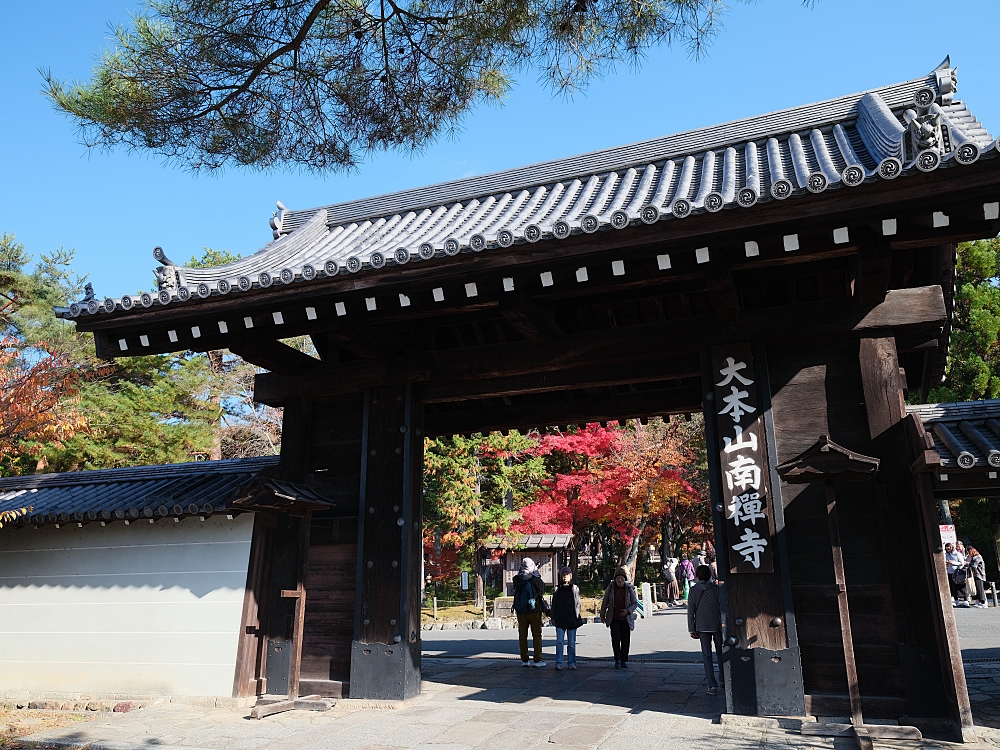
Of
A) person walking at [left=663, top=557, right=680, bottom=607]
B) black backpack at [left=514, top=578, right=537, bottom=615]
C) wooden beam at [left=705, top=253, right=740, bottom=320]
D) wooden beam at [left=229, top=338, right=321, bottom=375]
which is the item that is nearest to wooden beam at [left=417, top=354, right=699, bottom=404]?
wooden beam at [left=705, top=253, right=740, bottom=320]

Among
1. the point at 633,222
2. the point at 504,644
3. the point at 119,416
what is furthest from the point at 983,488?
the point at 119,416

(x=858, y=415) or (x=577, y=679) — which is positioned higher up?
(x=858, y=415)

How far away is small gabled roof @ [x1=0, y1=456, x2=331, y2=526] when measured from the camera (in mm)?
7195

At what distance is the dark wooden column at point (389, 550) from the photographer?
7.15 meters

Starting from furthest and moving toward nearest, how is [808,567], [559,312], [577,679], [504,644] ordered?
[504,644]
[577,679]
[559,312]
[808,567]

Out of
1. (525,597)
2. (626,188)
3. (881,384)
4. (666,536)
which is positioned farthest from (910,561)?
(666,536)

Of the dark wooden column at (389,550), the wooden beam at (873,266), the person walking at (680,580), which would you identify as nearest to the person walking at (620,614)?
the dark wooden column at (389,550)

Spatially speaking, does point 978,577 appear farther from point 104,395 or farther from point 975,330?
point 104,395

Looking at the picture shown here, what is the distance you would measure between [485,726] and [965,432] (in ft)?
16.3

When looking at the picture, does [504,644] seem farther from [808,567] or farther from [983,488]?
[983,488]

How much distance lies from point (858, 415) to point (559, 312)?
3.12 metres

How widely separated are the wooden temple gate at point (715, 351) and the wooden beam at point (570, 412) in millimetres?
344

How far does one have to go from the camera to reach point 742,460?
6457mm

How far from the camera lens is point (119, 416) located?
20500 mm
